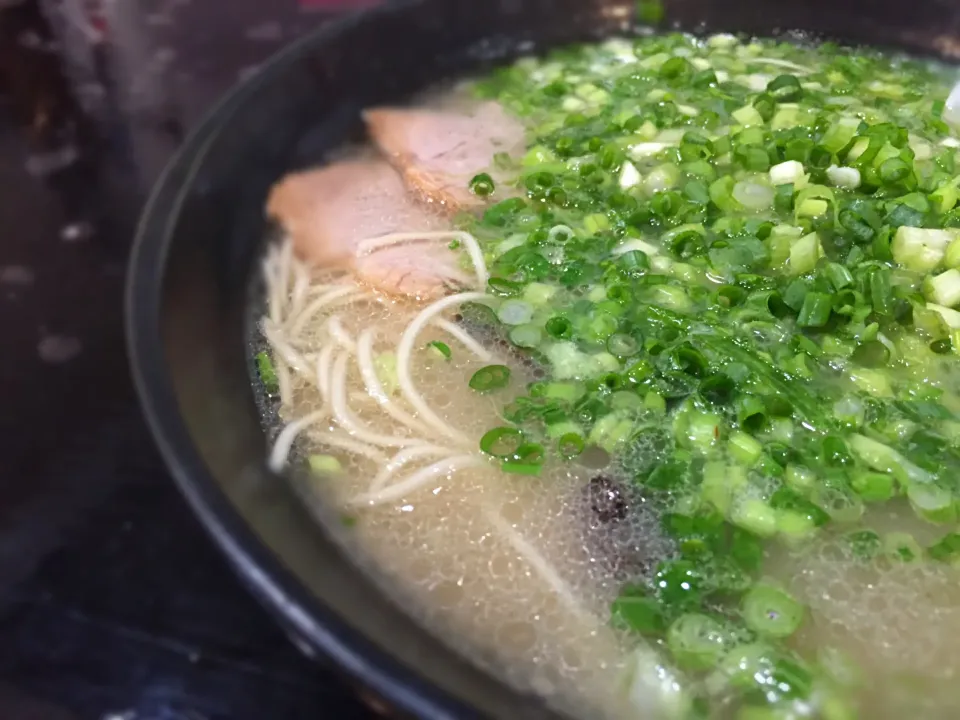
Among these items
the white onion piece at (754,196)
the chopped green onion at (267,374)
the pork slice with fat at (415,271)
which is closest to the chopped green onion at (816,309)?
the white onion piece at (754,196)

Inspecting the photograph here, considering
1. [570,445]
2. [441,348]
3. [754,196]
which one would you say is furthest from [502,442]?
[754,196]

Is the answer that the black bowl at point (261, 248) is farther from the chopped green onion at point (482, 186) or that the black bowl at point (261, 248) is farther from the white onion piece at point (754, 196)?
the white onion piece at point (754, 196)

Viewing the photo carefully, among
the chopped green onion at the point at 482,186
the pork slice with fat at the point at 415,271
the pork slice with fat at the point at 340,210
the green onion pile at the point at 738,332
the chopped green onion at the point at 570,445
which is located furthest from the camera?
the chopped green onion at the point at 482,186

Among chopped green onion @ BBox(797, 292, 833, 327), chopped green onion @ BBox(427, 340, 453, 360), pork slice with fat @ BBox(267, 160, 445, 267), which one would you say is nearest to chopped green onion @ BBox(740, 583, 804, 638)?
chopped green onion @ BBox(797, 292, 833, 327)

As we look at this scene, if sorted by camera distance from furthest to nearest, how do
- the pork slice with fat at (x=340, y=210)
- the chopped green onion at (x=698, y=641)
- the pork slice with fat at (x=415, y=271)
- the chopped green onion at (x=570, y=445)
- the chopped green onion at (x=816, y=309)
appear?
the pork slice with fat at (x=340, y=210) < the pork slice with fat at (x=415, y=271) < the chopped green onion at (x=816, y=309) < the chopped green onion at (x=570, y=445) < the chopped green onion at (x=698, y=641)

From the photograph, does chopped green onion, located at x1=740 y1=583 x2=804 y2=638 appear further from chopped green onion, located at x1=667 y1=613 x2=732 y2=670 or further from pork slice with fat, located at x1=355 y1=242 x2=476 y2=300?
pork slice with fat, located at x1=355 y1=242 x2=476 y2=300

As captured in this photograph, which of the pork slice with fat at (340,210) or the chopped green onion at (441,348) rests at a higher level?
the pork slice with fat at (340,210)

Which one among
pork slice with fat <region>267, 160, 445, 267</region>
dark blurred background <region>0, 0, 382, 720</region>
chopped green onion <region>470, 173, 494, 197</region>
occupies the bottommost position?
dark blurred background <region>0, 0, 382, 720</region>

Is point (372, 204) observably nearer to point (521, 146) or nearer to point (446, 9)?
point (521, 146)
